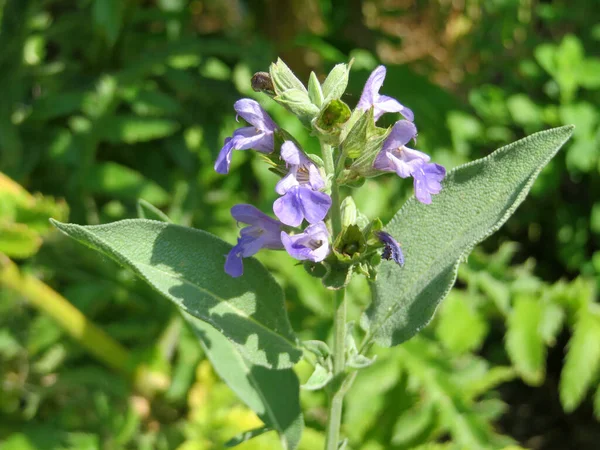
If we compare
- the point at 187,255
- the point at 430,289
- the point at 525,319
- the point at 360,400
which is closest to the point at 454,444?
the point at 360,400

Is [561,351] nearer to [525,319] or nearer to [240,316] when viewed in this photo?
[525,319]

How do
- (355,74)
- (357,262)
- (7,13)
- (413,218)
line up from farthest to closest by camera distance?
(355,74) → (7,13) → (413,218) → (357,262)

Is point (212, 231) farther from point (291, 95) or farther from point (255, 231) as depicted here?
point (291, 95)

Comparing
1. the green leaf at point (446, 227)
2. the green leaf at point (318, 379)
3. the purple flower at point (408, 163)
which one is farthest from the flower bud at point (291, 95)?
the green leaf at point (318, 379)

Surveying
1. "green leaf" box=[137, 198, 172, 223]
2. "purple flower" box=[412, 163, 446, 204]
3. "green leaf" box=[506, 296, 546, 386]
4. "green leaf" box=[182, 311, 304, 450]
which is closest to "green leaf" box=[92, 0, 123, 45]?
"green leaf" box=[137, 198, 172, 223]

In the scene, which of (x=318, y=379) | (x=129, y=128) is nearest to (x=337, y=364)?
(x=318, y=379)

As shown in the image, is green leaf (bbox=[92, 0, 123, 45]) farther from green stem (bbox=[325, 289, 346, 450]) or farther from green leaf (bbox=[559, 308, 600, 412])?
green leaf (bbox=[559, 308, 600, 412])

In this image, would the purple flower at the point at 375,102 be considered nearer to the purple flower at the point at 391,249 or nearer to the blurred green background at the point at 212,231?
the purple flower at the point at 391,249
